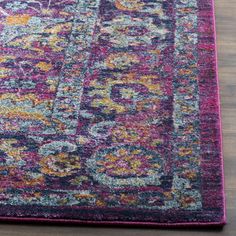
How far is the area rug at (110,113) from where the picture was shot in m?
2.07

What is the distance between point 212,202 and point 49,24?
3.51 feet

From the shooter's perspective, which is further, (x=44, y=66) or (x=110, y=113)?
(x=44, y=66)

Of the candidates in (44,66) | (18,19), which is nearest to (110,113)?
(44,66)

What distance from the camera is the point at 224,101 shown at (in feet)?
8.00

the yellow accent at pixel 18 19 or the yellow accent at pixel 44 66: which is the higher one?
the yellow accent at pixel 18 19

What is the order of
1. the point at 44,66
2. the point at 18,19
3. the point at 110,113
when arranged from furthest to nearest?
the point at 18,19 < the point at 44,66 < the point at 110,113

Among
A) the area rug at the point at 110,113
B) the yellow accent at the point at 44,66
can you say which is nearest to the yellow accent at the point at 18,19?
the area rug at the point at 110,113

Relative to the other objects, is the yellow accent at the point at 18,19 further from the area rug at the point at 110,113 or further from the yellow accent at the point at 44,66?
the yellow accent at the point at 44,66

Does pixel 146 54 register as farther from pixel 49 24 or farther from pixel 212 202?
pixel 212 202

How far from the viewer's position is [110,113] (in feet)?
7.79

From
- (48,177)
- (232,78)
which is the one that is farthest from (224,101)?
(48,177)

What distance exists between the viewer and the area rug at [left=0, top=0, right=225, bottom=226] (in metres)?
2.07

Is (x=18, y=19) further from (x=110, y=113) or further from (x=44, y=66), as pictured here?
(x=110, y=113)

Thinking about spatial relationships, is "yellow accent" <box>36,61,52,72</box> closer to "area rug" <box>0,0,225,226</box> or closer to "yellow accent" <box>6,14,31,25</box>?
"area rug" <box>0,0,225,226</box>
